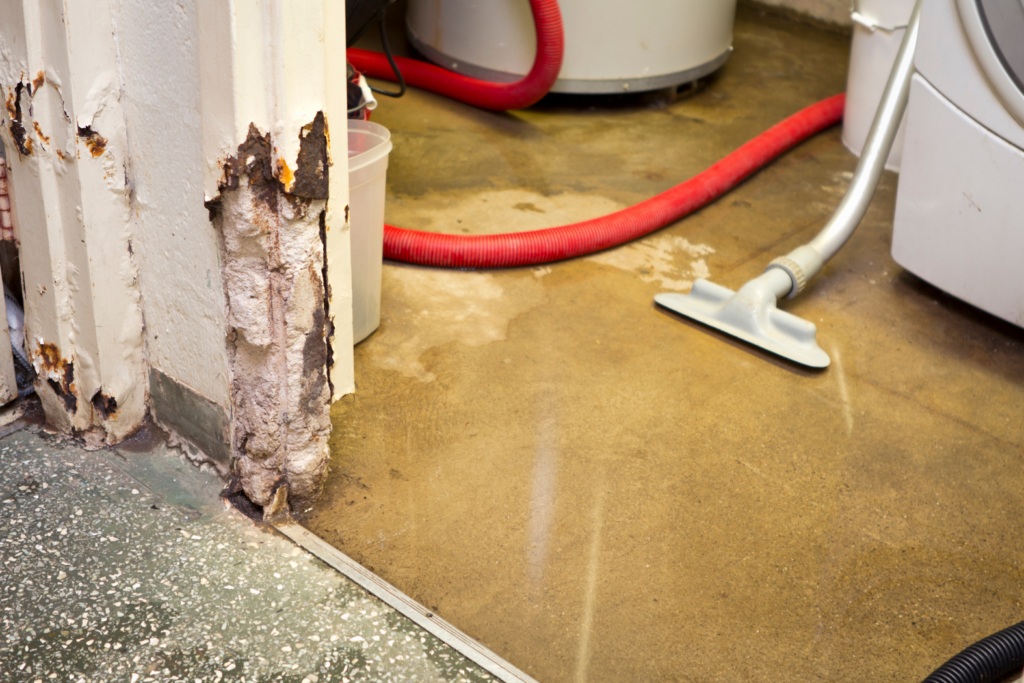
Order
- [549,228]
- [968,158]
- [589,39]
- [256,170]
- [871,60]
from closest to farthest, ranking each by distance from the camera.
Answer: [256,170], [968,158], [549,228], [871,60], [589,39]

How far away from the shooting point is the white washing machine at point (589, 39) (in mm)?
2766

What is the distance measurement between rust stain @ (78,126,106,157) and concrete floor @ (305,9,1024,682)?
58 cm

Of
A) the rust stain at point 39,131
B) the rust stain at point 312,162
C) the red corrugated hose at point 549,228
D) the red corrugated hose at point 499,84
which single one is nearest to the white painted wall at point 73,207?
the rust stain at point 39,131

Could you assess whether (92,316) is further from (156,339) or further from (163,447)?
(163,447)

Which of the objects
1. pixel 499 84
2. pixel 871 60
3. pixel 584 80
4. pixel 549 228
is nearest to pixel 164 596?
pixel 549 228

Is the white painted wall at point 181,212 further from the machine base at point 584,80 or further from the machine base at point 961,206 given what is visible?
the machine base at point 584,80

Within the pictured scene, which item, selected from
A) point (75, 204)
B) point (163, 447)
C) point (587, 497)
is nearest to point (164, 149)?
point (75, 204)

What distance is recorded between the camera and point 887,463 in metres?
1.54

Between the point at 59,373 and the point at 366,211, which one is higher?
the point at 366,211

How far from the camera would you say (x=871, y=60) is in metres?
2.56

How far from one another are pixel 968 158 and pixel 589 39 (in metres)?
1.38

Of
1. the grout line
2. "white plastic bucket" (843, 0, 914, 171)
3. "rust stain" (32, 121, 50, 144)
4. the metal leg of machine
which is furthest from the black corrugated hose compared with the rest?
"white plastic bucket" (843, 0, 914, 171)

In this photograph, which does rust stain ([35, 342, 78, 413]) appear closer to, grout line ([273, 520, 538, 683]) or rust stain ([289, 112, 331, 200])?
grout line ([273, 520, 538, 683])

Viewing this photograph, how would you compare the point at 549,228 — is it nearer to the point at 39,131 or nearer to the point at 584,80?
the point at 584,80
